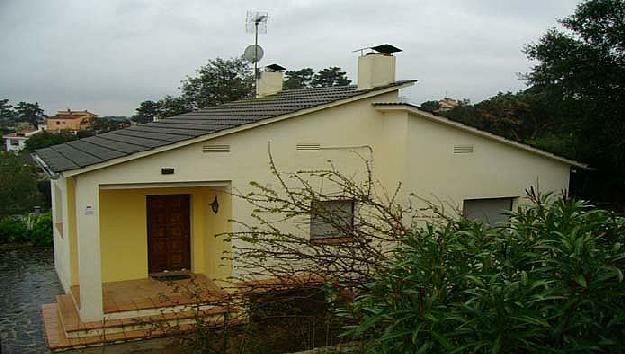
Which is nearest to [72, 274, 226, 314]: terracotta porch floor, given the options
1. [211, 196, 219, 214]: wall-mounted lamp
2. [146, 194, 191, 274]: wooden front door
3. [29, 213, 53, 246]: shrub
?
[146, 194, 191, 274]: wooden front door

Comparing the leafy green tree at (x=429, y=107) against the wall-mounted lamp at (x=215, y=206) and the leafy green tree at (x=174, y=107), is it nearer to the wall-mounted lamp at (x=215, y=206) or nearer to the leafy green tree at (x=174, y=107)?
the wall-mounted lamp at (x=215, y=206)

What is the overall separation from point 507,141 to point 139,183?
28.2 feet

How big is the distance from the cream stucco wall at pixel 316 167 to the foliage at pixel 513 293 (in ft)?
23.8

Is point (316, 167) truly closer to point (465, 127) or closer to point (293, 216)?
point (293, 216)

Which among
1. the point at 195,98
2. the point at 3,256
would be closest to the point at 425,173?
the point at 3,256

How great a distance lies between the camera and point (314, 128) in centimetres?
1224

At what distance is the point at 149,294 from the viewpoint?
39.5ft

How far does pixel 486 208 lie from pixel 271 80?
360 inches

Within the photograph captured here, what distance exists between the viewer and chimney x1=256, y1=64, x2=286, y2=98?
1956 cm

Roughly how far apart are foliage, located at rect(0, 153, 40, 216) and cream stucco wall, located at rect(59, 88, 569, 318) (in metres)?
12.6

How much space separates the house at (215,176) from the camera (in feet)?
34.7

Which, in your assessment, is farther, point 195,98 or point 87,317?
point 195,98

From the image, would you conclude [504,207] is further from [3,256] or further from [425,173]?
[3,256]

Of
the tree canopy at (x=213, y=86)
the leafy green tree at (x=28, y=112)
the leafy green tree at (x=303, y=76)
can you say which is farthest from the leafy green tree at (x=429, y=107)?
the leafy green tree at (x=28, y=112)
